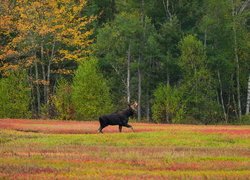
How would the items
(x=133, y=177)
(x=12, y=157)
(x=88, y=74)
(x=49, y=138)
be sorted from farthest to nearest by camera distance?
(x=88, y=74) → (x=49, y=138) → (x=12, y=157) → (x=133, y=177)

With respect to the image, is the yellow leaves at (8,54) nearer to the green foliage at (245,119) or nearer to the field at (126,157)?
the green foliage at (245,119)

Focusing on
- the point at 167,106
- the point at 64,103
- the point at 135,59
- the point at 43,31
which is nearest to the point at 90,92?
the point at 64,103

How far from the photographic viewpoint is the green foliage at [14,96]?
62.9 m

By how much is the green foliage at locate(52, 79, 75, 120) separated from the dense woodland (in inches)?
4.1

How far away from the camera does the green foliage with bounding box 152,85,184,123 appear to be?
2448 inches

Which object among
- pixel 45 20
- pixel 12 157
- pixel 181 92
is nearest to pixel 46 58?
pixel 45 20

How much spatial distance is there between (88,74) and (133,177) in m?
44.4

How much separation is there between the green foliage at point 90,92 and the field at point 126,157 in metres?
24.4

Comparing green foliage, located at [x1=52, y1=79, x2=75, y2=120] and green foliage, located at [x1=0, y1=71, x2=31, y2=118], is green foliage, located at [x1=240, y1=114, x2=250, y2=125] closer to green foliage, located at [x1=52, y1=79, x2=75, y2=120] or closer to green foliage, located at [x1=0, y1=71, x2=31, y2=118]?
green foliage, located at [x1=52, y1=79, x2=75, y2=120]

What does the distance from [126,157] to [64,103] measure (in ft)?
133

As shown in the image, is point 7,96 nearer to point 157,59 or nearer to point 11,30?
point 11,30

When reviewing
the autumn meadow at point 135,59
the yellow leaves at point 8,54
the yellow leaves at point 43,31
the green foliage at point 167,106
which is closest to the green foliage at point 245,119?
the autumn meadow at point 135,59

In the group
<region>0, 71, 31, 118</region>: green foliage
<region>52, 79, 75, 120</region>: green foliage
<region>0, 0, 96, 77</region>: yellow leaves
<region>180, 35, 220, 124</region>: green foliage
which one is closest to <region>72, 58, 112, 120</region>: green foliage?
<region>52, 79, 75, 120</region>: green foliage

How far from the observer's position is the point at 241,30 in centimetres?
6794
